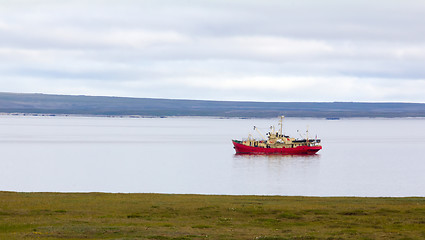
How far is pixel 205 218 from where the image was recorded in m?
31.7

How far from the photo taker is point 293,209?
1348 inches

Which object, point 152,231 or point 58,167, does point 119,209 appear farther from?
point 58,167

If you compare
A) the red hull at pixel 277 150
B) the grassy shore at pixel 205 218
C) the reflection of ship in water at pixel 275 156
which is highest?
the grassy shore at pixel 205 218

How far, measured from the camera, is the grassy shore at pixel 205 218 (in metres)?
26.2

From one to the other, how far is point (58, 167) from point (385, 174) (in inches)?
1977

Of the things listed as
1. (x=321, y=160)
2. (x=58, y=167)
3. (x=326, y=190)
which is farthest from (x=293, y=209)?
(x=321, y=160)

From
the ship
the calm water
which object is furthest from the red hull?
the calm water

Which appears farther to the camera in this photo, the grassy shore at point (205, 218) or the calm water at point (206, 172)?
the calm water at point (206, 172)

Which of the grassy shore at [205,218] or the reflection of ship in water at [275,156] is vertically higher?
the grassy shore at [205,218]

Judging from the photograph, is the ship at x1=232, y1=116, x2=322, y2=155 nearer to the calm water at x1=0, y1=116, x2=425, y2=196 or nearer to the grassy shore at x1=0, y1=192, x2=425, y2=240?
the calm water at x1=0, y1=116, x2=425, y2=196

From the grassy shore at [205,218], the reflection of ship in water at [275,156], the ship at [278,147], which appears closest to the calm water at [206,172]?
the reflection of ship in water at [275,156]

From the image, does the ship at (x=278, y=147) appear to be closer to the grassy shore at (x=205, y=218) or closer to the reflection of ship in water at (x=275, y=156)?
the reflection of ship in water at (x=275, y=156)

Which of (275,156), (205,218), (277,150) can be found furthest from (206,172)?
(205,218)

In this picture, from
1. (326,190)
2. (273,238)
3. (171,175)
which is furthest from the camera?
(171,175)
